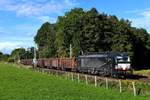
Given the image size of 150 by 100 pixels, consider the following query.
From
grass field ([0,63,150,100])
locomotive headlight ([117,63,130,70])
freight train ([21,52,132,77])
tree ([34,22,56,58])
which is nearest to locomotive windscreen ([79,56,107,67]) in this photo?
freight train ([21,52,132,77])

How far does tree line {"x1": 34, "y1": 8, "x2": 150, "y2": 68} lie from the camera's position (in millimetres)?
107125

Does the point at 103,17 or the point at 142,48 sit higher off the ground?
the point at 103,17

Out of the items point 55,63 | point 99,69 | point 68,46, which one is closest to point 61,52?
point 68,46

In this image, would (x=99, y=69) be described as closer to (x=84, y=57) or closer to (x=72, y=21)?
(x=84, y=57)

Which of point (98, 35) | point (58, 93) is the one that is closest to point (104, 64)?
point (58, 93)

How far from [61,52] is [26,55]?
7839 centimetres

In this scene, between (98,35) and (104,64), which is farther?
(98,35)

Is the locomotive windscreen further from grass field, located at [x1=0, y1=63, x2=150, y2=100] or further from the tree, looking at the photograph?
the tree

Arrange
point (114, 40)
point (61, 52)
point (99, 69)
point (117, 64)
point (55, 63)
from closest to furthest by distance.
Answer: point (117, 64) < point (99, 69) < point (55, 63) < point (114, 40) < point (61, 52)

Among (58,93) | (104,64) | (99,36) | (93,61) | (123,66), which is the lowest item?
(58,93)

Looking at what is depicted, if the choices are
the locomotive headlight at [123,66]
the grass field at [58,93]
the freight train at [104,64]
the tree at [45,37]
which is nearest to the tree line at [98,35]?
the freight train at [104,64]

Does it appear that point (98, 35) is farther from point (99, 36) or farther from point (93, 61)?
point (93, 61)

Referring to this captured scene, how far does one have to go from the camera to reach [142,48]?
118500mm

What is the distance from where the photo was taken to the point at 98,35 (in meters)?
109
